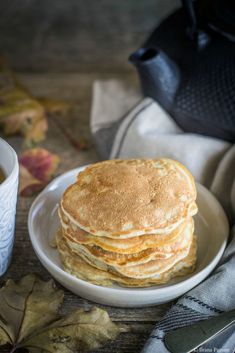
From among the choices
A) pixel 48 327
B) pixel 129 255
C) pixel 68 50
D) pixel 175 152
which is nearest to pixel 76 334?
pixel 48 327

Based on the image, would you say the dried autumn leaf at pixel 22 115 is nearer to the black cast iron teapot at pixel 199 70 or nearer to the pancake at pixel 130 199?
the black cast iron teapot at pixel 199 70

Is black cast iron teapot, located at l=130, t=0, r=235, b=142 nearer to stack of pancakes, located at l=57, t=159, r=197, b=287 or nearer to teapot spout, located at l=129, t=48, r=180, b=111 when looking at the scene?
teapot spout, located at l=129, t=48, r=180, b=111

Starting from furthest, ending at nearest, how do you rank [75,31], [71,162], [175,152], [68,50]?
[75,31] → [68,50] → [71,162] → [175,152]

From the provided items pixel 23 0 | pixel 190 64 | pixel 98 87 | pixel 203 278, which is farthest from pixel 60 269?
pixel 23 0

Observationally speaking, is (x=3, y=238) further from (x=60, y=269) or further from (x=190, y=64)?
(x=190, y=64)

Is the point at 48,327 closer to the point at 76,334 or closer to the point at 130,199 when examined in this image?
the point at 76,334

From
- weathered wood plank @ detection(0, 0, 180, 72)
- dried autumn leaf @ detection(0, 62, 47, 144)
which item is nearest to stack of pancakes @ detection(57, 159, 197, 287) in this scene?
dried autumn leaf @ detection(0, 62, 47, 144)
